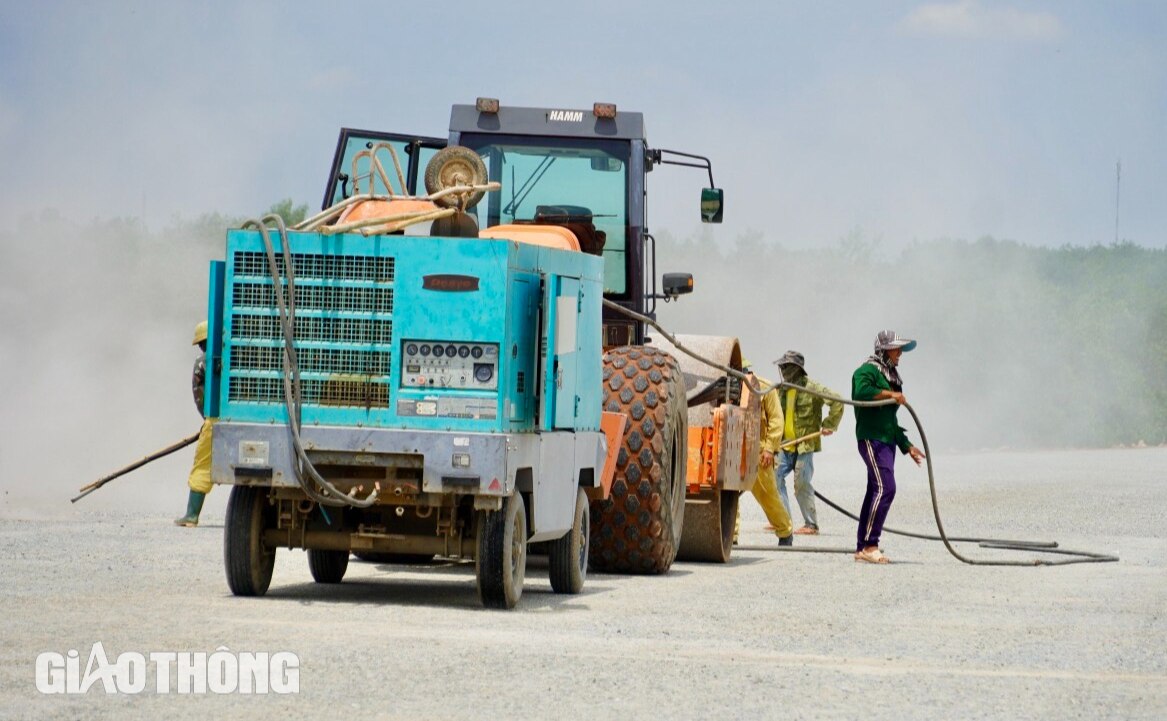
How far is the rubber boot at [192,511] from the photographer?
62.5 feet

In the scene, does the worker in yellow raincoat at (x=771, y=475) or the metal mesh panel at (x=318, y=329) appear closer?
the metal mesh panel at (x=318, y=329)

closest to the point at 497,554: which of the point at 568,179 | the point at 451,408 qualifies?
the point at 451,408

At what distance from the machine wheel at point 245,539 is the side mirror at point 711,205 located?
5.43 meters

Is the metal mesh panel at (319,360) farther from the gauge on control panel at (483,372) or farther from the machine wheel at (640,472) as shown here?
the machine wheel at (640,472)

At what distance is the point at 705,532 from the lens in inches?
666

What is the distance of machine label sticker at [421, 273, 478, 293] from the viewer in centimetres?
1175

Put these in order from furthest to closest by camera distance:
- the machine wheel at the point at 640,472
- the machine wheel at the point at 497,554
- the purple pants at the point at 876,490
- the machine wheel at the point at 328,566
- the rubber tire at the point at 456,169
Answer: the purple pants at the point at 876,490 → the machine wheel at the point at 640,472 → the machine wheel at the point at 328,566 → the rubber tire at the point at 456,169 → the machine wheel at the point at 497,554

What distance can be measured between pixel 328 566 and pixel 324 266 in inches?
113

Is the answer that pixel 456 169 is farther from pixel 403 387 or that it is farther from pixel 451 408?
pixel 451 408

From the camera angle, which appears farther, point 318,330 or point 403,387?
point 318,330

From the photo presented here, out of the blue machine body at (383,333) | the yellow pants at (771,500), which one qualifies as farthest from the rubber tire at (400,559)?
the blue machine body at (383,333)

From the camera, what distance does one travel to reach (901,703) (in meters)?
8.58

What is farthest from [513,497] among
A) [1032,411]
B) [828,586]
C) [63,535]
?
[1032,411]

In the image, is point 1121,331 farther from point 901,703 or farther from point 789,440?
point 901,703
